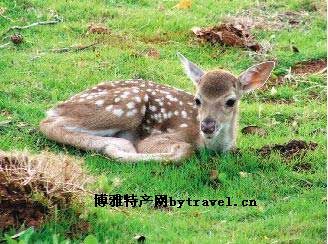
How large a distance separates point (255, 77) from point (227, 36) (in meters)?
3.70

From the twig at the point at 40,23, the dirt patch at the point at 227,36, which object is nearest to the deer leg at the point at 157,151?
the dirt patch at the point at 227,36

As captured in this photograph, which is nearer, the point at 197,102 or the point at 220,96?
the point at 220,96

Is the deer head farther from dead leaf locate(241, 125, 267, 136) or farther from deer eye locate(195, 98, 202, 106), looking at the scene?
dead leaf locate(241, 125, 267, 136)

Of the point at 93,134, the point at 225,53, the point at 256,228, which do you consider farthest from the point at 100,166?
the point at 225,53

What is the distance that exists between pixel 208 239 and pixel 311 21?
795cm

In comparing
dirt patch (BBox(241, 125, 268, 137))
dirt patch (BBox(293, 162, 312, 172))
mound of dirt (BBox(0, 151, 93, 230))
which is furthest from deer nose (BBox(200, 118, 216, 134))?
mound of dirt (BBox(0, 151, 93, 230))

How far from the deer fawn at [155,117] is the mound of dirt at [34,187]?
1.89 m

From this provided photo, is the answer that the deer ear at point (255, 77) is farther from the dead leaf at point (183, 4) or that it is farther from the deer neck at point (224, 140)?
the dead leaf at point (183, 4)

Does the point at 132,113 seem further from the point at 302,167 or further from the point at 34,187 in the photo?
the point at 34,187

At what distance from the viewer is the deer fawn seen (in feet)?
27.6

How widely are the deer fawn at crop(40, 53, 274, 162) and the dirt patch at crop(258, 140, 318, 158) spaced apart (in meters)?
0.34

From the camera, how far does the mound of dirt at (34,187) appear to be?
247 inches

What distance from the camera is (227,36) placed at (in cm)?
1244

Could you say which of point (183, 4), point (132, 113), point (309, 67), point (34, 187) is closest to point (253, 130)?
point (132, 113)
